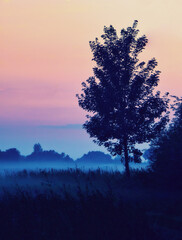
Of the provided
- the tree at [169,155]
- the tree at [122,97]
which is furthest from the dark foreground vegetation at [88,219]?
the tree at [122,97]

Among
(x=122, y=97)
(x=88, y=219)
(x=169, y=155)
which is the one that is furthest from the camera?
(x=122, y=97)

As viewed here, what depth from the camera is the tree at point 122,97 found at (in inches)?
842

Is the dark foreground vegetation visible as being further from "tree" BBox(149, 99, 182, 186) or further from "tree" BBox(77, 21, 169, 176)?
"tree" BBox(77, 21, 169, 176)

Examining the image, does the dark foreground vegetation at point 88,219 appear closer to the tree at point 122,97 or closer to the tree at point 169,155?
the tree at point 169,155

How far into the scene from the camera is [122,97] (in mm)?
21844

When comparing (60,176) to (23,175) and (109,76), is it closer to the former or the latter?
(23,175)

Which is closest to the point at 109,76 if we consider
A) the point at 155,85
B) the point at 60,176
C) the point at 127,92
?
the point at 127,92

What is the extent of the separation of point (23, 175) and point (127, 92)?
33.6 feet

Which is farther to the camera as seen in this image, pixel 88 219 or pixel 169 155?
pixel 169 155

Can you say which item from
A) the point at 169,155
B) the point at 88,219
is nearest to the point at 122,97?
the point at 169,155

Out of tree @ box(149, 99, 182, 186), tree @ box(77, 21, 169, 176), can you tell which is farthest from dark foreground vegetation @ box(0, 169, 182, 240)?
tree @ box(77, 21, 169, 176)

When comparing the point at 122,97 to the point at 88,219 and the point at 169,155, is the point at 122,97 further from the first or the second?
the point at 88,219

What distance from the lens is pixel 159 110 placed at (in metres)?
21.7

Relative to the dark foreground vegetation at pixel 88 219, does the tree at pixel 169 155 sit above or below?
above
